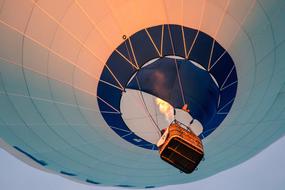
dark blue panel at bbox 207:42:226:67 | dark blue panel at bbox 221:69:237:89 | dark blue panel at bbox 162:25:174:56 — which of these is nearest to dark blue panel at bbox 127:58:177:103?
dark blue panel at bbox 162:25:174:56

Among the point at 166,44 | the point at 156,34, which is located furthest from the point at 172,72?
the point at 156,34

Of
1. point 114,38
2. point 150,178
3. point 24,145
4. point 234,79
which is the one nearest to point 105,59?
point 114,38

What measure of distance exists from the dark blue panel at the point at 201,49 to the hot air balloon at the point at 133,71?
0.02m

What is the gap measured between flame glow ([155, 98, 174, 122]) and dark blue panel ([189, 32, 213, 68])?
1.44m

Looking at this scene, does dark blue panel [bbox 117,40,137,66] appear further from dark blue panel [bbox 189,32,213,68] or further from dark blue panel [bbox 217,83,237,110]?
dark blue panel [bbox 217,83,237,110]

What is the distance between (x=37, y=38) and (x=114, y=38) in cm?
170

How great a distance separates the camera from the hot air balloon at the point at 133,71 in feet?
21.5

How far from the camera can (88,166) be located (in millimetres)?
10055

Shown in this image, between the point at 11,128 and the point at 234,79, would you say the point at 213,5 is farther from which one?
the point at 11,128

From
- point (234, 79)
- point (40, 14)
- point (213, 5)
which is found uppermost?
point (213, 5)

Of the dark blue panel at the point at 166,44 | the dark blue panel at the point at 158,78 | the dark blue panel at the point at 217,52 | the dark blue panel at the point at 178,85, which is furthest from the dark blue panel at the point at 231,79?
the dark blue panel at the point at 166,44

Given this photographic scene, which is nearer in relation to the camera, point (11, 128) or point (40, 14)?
point (40, 14)

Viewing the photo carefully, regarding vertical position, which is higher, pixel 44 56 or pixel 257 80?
pixel 257 80

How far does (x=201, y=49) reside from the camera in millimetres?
6766
